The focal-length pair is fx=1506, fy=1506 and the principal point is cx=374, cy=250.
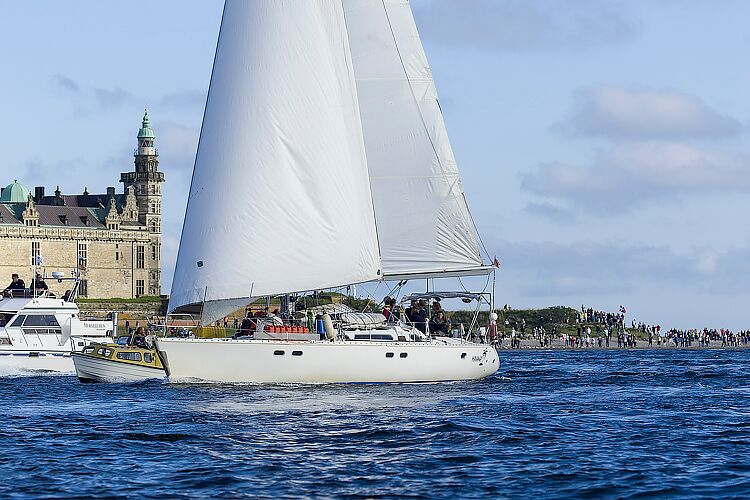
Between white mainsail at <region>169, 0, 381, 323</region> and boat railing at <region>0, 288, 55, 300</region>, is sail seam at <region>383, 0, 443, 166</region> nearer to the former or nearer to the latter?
white mainsail at <region>169, 0, 381, 323</region>

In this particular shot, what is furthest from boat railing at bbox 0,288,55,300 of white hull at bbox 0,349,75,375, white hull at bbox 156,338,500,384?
white hull at bbox 156,338,500,384

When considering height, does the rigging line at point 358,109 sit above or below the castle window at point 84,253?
below

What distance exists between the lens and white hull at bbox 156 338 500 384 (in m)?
46.8

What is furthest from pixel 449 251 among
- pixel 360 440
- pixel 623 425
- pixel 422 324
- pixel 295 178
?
pixel 360 440

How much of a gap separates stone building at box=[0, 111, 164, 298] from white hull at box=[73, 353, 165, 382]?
129982 mm

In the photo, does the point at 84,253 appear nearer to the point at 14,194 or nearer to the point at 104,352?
the point at 14,194

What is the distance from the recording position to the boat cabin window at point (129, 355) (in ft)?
178

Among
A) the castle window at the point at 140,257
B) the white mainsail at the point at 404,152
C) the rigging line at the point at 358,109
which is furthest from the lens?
the castle window at the point at 140,257

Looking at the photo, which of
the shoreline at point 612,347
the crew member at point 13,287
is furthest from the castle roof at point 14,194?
the crew member at point 13,287

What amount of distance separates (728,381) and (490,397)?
17666mm

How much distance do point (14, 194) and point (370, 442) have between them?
16838 cm

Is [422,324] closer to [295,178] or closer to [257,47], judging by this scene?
[295,178]

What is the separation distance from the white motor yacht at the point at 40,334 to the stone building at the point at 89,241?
391 ft

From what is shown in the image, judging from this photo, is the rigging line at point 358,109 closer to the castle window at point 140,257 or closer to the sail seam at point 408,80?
the sail seam at point 408,80
